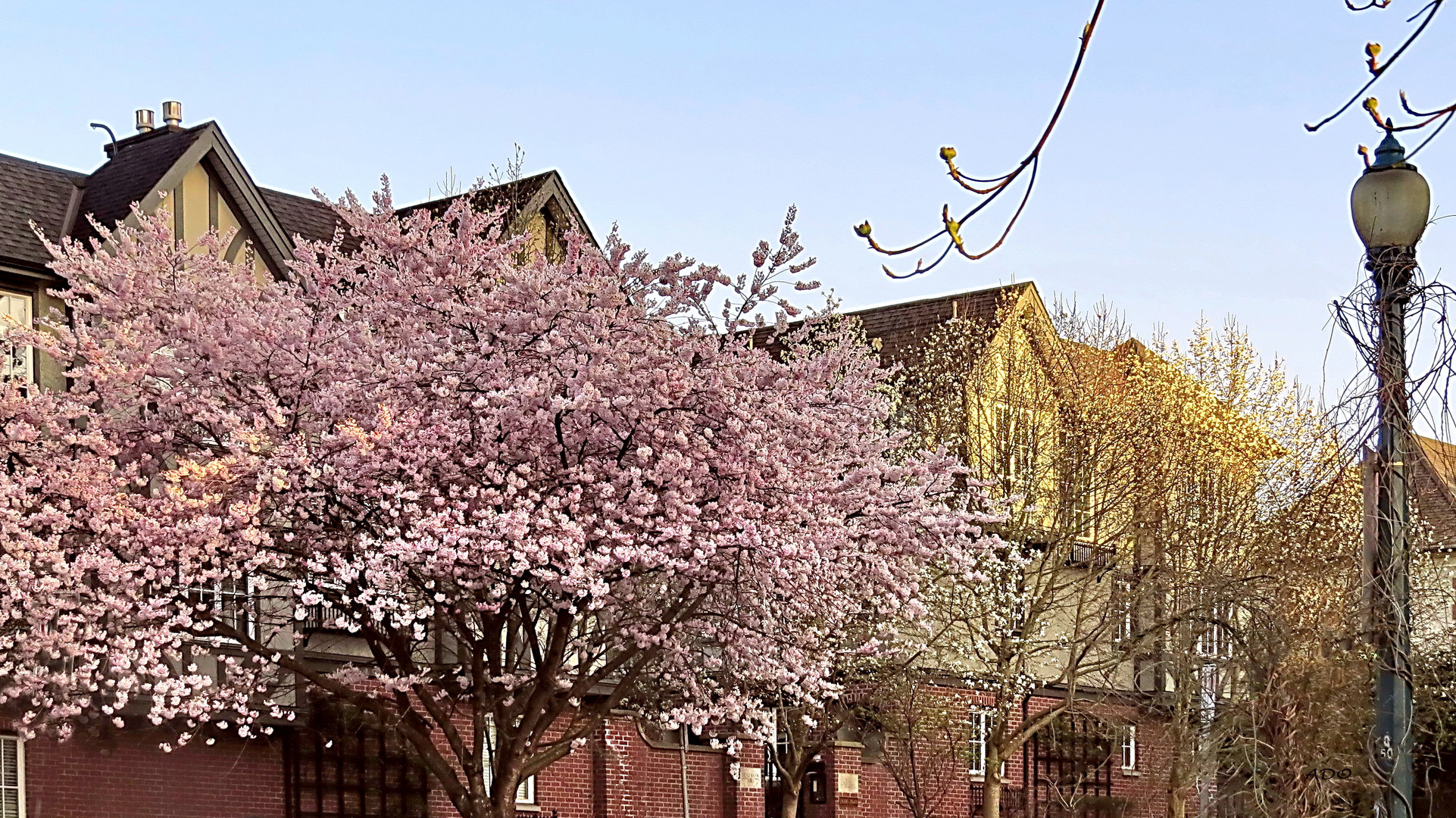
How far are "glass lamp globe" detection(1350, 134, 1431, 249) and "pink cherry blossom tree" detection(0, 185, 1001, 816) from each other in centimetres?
1133

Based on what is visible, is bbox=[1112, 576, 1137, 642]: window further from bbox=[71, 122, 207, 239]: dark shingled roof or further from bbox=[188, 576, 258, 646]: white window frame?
bbox=[71, 122, 207, 239]: dark shingled roof

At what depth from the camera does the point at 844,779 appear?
34.0m

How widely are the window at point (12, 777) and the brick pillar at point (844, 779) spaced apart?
628 inches

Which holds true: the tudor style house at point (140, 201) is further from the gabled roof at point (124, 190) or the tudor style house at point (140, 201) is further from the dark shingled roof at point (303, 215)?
the dark shingled roof at point (303, 215)

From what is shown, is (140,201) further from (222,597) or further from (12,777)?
(12,777)

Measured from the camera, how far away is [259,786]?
946 inches

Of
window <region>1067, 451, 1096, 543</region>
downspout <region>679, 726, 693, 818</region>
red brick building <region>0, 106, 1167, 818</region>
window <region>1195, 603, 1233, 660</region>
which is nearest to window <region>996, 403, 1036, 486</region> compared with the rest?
window <region>1067, 451, 1096, 543</region>

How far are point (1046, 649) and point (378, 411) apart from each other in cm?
1419

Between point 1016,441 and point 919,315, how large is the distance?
31.0 ft

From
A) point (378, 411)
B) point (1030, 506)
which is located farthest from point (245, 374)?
point (1030, 506)

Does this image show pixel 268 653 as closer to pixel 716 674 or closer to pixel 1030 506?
pixel 716 674

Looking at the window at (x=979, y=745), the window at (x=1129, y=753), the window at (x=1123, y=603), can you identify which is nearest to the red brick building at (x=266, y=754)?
the window at (x=979, y=745)

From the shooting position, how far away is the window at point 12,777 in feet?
70.3

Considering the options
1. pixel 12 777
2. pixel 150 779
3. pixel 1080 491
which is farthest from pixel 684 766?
pixel 12 777
